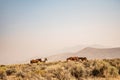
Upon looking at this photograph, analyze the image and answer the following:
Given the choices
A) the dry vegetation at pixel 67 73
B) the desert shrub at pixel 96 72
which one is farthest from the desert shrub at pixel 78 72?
the desert shrub at pixel 96 72

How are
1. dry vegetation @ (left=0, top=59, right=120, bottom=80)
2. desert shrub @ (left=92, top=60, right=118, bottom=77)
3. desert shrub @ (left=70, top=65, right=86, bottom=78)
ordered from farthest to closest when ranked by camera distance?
1. desert shrub @ (left=92, top=60, right=118, bottom=77)
2. desert shrub @ (left=70, top=65, right=86, bottom=78)
3. dry vegetation @ (left=0, top=59, right=120, bottom=80)

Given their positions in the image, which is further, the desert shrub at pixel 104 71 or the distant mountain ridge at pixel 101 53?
the distant mountain ridge at pixel 101 53

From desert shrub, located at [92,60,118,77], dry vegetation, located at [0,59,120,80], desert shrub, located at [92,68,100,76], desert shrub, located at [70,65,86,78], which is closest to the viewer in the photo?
dry vegetation, located at [0,59,120,80]

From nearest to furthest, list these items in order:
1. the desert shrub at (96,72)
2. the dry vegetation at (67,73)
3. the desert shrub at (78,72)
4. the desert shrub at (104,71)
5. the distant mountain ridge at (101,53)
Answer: the dry vegetation at (67,73), the desert shrub at (78,72), the desert shrub at (104,71), the desert shrub at (96,72), the distant mountain ridge at (101,53)

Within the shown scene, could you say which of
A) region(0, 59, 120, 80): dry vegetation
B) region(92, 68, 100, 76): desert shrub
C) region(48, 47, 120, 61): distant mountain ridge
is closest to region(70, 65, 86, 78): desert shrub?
region(0, 59, 120, 80): dry vegetation

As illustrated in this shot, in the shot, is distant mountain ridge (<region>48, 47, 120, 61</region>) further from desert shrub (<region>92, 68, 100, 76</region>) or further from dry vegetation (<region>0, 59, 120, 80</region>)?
desert shrub (<region>92, 68, 100, 76</region>)

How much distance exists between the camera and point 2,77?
13.0 m

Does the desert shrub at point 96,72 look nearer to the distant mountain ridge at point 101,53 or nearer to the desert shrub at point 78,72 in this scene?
the desert shrub at point 78,72

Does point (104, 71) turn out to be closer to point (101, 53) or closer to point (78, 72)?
point (78, 72)

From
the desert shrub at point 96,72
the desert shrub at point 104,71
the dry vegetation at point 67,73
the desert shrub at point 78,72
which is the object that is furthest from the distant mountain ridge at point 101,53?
the desert shrub at point 78,72

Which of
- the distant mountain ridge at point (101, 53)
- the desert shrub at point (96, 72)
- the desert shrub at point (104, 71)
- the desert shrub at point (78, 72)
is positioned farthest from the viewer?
the distant mountain ridge at point (101, 53)

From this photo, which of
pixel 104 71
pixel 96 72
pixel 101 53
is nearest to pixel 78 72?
pixel 96 72

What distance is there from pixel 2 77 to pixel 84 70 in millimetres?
4815

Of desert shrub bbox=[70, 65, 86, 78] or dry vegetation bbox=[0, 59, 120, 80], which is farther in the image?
desert shrub bbox=[70, 65, 86, 78]
